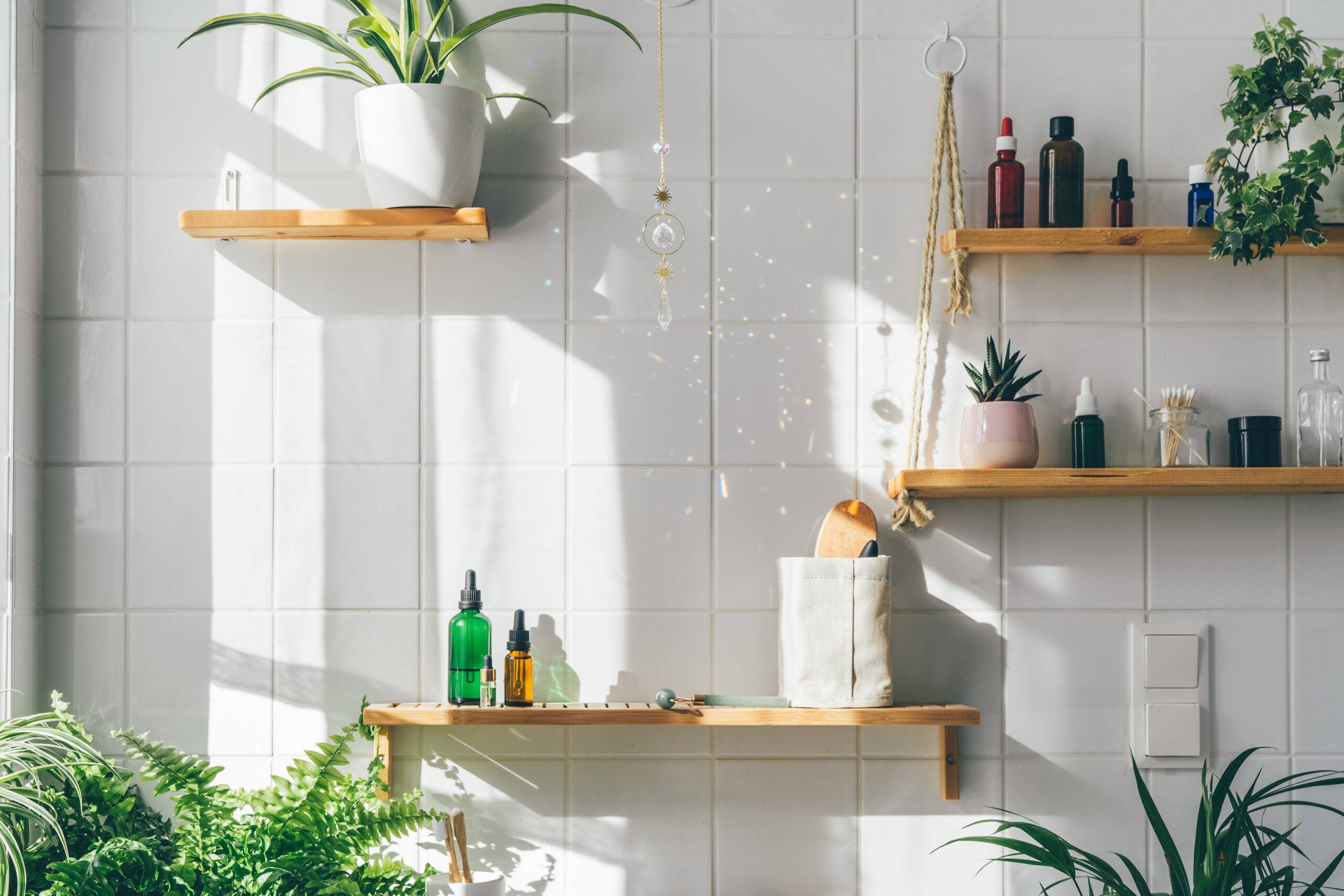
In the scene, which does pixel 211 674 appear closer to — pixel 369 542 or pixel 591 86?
pixel 369 542

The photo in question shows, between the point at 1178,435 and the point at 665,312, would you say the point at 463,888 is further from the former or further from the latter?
the point at 1178,435

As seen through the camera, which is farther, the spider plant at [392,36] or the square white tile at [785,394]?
the square white tile at [785,394]

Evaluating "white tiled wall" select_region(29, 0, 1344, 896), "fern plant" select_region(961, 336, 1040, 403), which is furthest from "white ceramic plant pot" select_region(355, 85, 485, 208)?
"fern plant" select_region(961, 336, 1040, 403)

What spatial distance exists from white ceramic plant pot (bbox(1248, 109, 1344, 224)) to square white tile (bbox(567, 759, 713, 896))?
1.25 metres

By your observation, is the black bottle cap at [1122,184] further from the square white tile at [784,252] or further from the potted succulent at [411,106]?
the potted succulent at [411,106]

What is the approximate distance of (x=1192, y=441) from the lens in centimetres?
157

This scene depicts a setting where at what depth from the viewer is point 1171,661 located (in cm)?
160

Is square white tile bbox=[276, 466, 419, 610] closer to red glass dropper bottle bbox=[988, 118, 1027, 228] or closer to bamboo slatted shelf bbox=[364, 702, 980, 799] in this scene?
bamboo slatted shelf bbox=[364, 702, 980, 799]

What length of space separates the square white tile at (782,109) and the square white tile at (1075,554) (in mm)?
607

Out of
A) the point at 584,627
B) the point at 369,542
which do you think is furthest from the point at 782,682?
the point at 369,542

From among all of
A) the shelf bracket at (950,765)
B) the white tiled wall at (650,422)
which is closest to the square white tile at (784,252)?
the white tiled wall at (650,422)

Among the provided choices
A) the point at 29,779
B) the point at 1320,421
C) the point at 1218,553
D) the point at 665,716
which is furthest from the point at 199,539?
the point at 1320,421

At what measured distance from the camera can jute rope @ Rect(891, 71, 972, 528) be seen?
1602 millimetres

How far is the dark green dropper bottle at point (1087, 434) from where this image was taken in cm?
155
